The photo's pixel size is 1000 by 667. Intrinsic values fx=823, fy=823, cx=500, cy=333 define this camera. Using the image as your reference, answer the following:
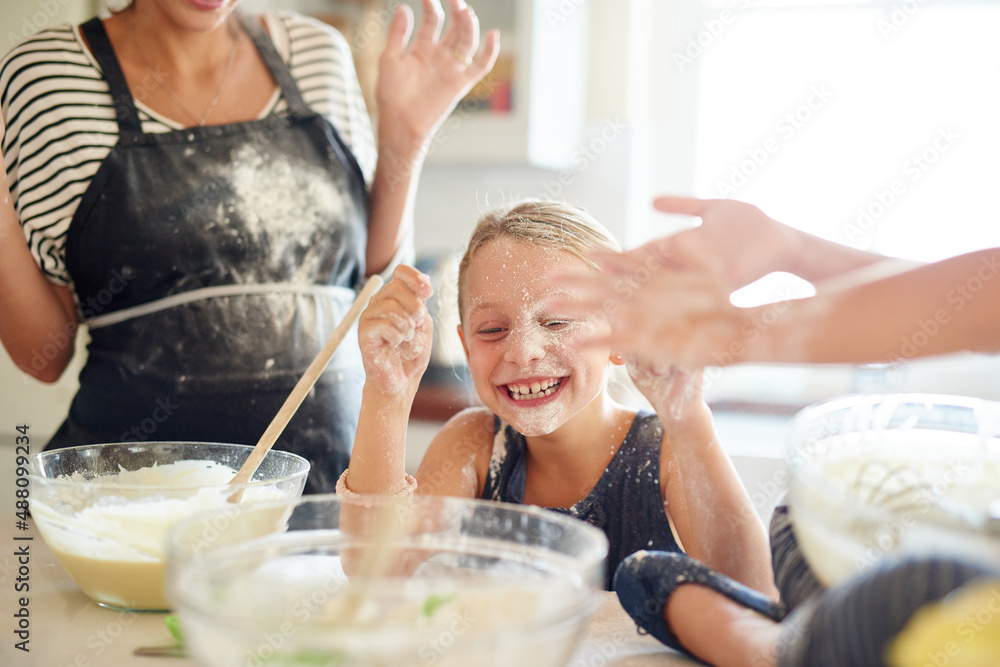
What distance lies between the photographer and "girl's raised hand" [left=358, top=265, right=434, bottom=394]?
94cm

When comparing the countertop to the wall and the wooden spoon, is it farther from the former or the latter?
the wall

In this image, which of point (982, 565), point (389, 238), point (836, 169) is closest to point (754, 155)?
point (836, 169)

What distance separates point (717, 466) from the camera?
3.04 feet

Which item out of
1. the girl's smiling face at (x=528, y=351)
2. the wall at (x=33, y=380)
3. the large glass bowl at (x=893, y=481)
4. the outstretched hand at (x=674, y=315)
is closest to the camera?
the large glass bowl at (x=893, y=481)

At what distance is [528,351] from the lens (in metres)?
1.10

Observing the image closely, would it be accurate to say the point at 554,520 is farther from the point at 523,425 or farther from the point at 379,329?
the point at 523,425

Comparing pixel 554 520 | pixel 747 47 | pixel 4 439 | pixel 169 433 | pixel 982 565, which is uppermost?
pixel 747 47

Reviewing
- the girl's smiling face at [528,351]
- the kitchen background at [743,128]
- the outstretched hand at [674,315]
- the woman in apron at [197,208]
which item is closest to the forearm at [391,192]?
the woman in apron at [197,208]

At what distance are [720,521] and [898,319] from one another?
14.1 inches

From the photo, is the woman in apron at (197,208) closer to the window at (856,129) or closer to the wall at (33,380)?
the wall at (33,380)

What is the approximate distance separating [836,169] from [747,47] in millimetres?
470

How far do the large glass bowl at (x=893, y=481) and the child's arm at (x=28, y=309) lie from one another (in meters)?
0.99

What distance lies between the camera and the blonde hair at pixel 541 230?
1207 millimetres

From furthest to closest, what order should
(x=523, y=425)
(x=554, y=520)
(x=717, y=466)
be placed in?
(x=523, y=425) < (x=717, y=466) < (x=554, y=520)
